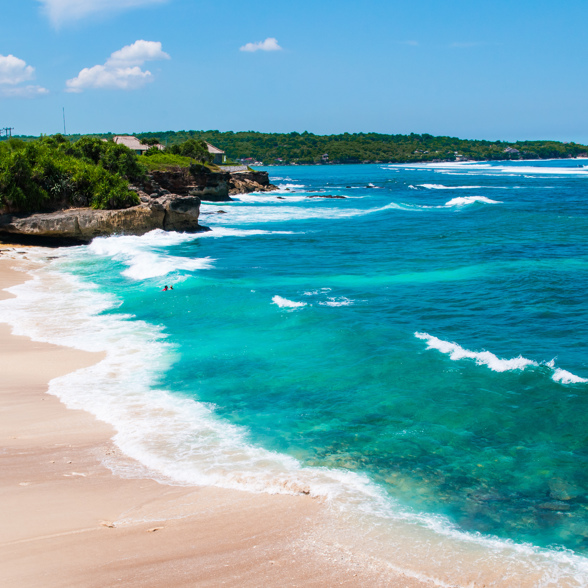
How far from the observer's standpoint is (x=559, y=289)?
2159 centimetres

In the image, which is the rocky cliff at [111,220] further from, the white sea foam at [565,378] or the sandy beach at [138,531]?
the white sea foam at [565,378]

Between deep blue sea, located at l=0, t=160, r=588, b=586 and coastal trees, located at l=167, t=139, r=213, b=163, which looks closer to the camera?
deep blue sea, located at l=0, t=160, r=588, b=586

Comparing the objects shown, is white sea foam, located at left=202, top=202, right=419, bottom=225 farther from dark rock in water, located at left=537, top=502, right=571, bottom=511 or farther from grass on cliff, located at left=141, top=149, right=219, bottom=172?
dark rock in water, located at left=537, top=502, right=571, bottom=511

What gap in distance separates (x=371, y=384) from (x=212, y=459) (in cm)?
485

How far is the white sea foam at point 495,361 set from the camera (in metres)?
12.9

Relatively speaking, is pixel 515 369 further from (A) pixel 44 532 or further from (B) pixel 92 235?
(B) pixel 92 235

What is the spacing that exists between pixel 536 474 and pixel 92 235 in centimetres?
3032

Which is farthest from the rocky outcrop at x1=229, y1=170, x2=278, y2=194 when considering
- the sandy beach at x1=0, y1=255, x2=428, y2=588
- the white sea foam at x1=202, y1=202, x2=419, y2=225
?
the sandy beach at x1=0, y1=255, x2=428, y2=588

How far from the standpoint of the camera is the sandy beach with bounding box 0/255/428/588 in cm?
657

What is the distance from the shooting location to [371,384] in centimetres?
1304

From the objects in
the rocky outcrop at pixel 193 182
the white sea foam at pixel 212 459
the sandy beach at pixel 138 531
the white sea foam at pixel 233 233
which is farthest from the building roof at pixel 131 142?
the sandy beach at pixel 138 531

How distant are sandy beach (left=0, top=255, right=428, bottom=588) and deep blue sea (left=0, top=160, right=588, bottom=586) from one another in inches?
20.1

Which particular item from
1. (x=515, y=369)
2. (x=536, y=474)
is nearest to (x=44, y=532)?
(x=536, y=474)

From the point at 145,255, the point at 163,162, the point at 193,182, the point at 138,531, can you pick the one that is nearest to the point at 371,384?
the point at 138,531
